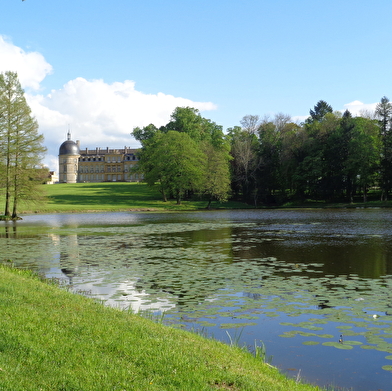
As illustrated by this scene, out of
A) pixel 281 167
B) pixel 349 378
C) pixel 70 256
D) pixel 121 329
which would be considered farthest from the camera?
pixel 281 167

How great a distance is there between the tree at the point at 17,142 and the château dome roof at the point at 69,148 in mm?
140227

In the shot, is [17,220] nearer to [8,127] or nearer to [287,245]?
[8,127]

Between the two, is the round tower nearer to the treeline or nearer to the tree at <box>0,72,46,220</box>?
the treeline

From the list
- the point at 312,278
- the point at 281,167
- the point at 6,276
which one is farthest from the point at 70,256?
the point at 281,167

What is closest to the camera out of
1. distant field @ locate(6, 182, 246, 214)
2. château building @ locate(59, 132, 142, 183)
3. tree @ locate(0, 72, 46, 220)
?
tree @ locate(0, 72, 46, 220)

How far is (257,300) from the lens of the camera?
35.0 feet

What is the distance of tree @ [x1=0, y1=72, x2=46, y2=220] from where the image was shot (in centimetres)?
4328

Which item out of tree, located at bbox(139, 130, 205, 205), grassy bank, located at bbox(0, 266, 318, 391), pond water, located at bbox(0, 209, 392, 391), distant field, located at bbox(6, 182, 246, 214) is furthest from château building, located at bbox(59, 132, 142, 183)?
grassy bank, located at bbox(0, 266, 318, 391)

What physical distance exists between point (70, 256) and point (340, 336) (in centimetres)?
1315

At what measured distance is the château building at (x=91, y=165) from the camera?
179625 millimetres

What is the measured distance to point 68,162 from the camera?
18000 centimetres

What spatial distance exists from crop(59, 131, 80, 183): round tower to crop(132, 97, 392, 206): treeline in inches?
3888

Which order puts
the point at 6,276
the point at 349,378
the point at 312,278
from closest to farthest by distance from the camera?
the point at 349,378, the point at 6,276, the point at 312,278

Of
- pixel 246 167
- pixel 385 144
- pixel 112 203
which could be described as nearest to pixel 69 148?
pixel 112 203
